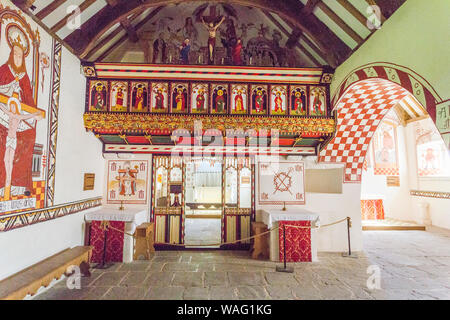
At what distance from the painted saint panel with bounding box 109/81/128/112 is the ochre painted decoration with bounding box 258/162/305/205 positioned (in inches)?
150

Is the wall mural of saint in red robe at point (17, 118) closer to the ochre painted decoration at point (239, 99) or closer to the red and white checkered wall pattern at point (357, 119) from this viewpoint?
the ochre painted decoration at point (239, 99)

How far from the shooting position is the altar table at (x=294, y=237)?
601cm

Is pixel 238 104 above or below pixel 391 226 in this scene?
above

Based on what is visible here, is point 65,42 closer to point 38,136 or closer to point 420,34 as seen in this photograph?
point 38,136

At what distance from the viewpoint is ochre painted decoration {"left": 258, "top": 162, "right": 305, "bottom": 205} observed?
6965 mm

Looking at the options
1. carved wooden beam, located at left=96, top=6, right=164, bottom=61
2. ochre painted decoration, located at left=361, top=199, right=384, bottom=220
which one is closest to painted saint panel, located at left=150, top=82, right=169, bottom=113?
carved wooden beam, located at left=96, top=6, right=164, bottom=61

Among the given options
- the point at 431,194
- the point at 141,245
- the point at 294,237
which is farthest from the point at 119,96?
the point at 431,194

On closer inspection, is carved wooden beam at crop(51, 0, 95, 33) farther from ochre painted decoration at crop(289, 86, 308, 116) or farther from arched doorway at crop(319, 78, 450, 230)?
arched doorway at crop(319, 78, 450, 230)

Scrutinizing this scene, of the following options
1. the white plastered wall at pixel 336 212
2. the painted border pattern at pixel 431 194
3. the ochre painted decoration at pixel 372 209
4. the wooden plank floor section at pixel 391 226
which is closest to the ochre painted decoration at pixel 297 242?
the white plastered wall at pixel 336 212

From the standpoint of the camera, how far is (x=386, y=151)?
37.4 feet

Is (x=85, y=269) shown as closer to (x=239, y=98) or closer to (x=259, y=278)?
(x=259, y=278)

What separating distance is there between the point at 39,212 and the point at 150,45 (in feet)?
17.0

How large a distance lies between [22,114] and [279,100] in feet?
17.0

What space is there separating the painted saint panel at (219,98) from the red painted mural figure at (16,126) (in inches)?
142
